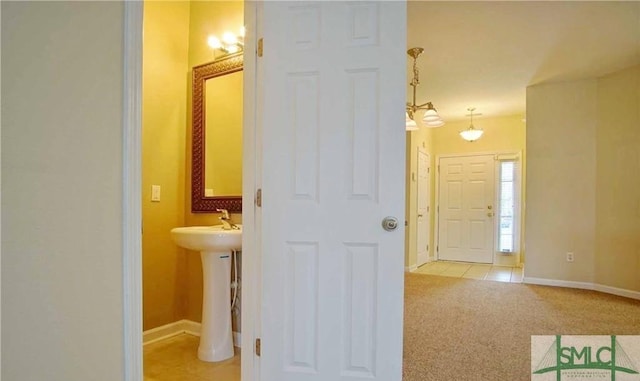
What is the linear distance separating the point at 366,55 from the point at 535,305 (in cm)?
322

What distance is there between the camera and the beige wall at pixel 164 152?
8.32 feet

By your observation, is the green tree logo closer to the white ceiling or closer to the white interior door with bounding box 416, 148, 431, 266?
the white ceiling

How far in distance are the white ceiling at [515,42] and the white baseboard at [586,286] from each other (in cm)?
249

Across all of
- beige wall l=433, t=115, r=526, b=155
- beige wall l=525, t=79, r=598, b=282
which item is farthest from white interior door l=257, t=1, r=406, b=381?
beige wall l=433, t=115, r=526, b=155

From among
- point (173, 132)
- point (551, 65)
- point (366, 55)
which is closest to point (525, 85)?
point (551, 65)

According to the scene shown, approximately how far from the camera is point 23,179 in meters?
0.90

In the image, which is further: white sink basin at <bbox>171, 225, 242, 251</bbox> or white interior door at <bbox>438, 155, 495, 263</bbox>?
white interior door at <bbox>438, 155, 495, 263</bbox>

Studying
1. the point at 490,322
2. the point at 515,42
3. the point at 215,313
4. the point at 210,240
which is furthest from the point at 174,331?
the point at 515,42

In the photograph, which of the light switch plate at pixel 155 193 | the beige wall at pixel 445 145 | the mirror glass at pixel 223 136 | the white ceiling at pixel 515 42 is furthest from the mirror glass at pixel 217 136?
the beige wall at pixel 445 145

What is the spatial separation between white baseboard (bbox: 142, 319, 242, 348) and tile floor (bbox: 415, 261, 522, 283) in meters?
3.60

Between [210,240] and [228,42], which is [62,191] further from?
[228,42]

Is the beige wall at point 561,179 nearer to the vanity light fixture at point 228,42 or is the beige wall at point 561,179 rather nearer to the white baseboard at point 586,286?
the white baseboard at point 586,286

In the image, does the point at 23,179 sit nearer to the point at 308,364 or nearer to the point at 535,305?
the point at 308,364

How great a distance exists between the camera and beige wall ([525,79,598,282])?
420cm
